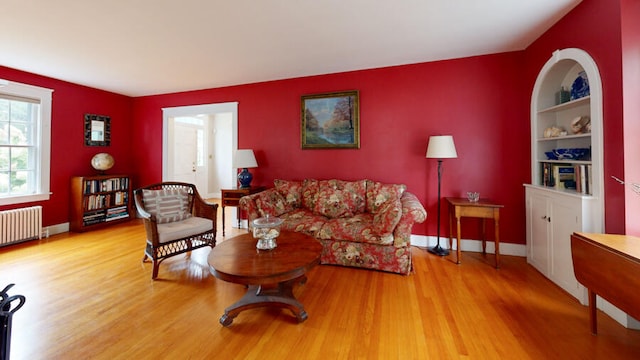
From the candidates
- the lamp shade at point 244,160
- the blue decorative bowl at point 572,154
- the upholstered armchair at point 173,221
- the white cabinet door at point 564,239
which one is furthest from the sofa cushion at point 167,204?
the blue decorative bowl at point 572,154

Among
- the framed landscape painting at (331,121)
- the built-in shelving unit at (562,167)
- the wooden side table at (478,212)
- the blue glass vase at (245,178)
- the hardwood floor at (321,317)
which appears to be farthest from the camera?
the blue glass vase at (245,178)

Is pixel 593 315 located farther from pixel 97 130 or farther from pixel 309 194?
pixel 97 130

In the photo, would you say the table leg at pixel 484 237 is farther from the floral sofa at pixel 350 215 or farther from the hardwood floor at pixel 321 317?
the floral sofa at pixel 350 215

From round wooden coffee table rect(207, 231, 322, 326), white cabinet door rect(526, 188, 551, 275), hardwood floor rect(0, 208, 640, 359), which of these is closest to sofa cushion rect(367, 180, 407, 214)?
hardwood floor rect(0, 208, 640, 359)

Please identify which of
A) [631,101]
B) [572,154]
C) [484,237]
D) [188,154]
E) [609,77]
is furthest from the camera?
[188,154]

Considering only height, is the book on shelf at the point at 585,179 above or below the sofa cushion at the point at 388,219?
above

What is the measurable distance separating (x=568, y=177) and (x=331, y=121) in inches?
106

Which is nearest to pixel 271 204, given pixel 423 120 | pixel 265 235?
pixel 265 235

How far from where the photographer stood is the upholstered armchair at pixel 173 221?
2.53 m

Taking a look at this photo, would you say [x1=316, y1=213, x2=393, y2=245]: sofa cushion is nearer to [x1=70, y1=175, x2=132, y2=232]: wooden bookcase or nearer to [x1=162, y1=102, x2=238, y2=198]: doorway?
[x1=162, y1=102, x2=238, y2=198]: doorway

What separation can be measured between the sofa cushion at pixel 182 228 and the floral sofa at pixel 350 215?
1.59 ft

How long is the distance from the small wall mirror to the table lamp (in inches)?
109

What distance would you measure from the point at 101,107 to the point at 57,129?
0.79 metres

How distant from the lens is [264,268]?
1.68m
